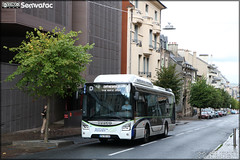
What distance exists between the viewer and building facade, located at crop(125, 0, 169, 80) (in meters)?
41.8

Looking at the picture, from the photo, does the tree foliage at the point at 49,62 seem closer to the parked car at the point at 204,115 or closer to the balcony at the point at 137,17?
the balcony at the point at 137,17

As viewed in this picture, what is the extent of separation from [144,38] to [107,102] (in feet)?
93.7

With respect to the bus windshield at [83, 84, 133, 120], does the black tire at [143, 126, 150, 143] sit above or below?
below

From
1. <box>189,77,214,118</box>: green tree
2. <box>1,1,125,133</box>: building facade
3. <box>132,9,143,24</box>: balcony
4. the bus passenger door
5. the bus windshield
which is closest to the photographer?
the bus windshield

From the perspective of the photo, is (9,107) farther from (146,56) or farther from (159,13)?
(159,13)

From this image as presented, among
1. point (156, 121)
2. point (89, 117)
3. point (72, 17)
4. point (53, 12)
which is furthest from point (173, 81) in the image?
point (89, 117)

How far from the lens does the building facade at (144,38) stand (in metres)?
41.8

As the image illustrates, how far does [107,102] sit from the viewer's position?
1662cm

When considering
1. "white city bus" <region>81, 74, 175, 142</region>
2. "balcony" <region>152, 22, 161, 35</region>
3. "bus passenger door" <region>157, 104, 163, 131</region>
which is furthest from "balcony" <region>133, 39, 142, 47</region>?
"white city bus" <region>81, 74, 175, 142</region>

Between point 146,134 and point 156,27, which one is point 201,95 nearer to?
point 156,27

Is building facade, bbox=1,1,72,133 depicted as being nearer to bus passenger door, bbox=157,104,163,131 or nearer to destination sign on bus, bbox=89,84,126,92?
destination sign on bus, bbox=89,84,126,92

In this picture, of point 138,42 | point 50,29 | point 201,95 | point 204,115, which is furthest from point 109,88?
point 204,115

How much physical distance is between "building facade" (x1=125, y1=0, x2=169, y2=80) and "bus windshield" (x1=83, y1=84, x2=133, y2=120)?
851 inches

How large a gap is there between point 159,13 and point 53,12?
26.6m
